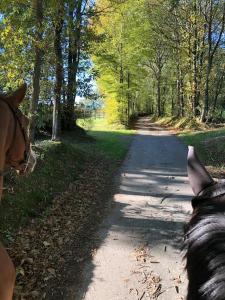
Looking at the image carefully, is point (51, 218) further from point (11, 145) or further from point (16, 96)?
point (16, 96)

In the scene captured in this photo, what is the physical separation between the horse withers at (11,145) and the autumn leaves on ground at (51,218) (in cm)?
221

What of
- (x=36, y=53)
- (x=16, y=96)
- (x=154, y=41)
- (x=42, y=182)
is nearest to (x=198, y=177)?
(x=16, y=96)

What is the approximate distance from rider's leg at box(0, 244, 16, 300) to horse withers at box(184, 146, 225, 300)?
4.57 feet

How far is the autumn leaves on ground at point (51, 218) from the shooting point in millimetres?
5395

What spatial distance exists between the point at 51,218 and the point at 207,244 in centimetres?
636

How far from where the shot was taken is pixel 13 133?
3.06 metres

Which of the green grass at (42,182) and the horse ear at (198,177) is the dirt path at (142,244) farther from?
the horse ear at (198,177)

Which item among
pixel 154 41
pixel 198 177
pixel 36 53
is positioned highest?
pixel 154 41

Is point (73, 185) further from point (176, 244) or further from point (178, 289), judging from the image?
point (178, 289)

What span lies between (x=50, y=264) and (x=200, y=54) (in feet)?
86.4

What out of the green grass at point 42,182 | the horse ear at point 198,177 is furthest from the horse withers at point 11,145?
the green grass at point 42,182

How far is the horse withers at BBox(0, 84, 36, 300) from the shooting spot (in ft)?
8.54

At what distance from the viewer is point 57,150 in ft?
39.0

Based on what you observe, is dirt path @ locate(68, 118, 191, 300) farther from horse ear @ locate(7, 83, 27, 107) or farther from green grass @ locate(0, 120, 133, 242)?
horse ear @ locate(7, 83, 27, 107)
